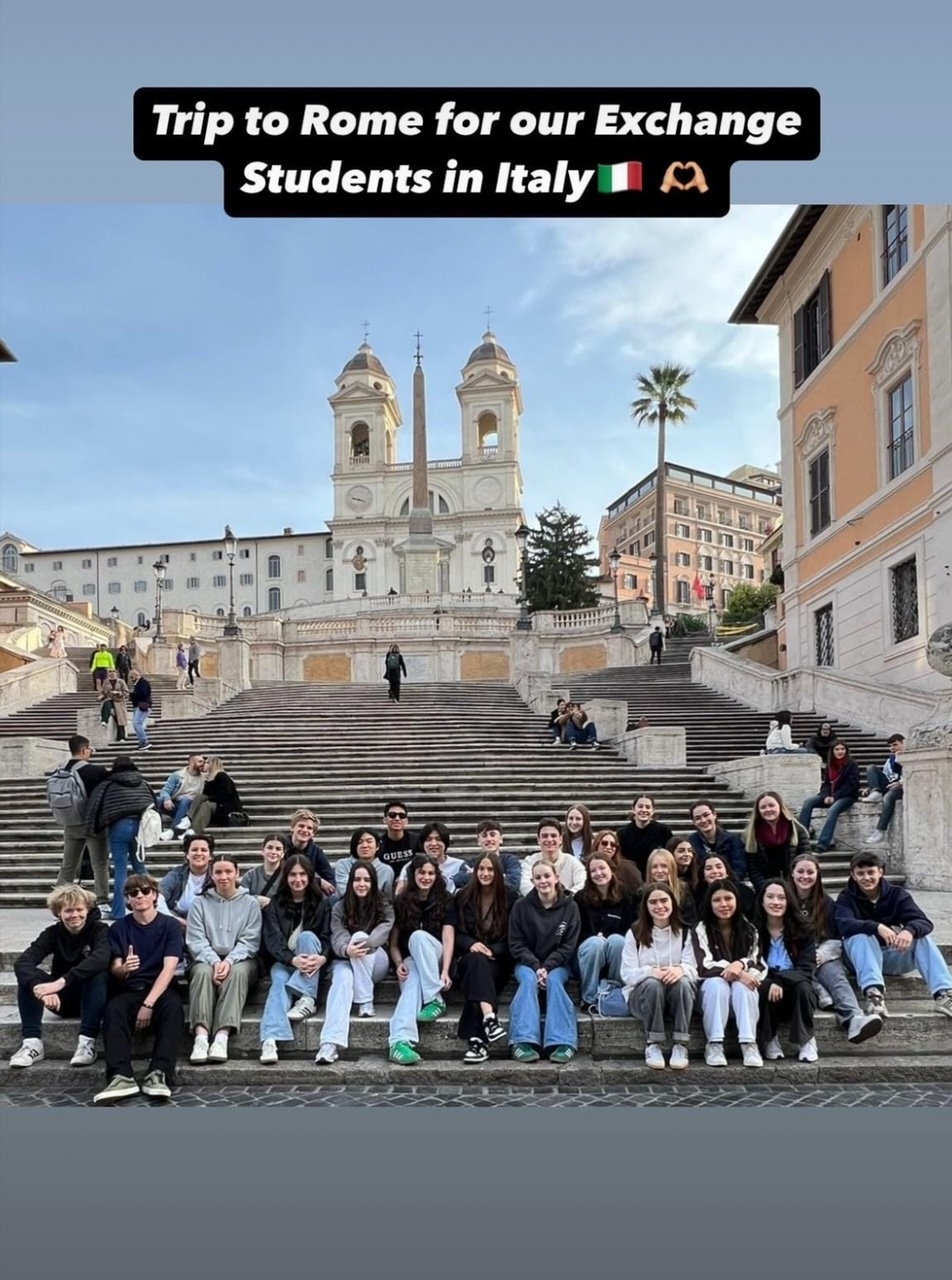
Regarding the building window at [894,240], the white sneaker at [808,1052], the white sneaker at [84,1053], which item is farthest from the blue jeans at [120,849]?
the building window at [894,240]

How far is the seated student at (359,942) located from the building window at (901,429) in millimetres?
14630

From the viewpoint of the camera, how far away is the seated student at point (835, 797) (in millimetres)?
11000

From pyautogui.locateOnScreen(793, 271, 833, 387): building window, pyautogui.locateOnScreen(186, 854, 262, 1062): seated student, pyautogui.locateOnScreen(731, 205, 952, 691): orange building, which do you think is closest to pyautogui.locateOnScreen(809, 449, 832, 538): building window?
pyautogui.locateOnScreen(731, 205, 952, 691): orange building

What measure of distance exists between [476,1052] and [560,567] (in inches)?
1665

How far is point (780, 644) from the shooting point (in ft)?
82.9

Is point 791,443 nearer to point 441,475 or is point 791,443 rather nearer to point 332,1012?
point 332,1012

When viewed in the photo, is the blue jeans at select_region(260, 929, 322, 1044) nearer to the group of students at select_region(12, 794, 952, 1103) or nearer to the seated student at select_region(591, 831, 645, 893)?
the group of students at select_region(12, 794, 952, 1103)

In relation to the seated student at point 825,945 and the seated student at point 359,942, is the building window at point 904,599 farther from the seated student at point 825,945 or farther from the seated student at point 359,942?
the seated student at point 359,942

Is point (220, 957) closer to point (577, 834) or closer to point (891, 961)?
point (577, 834)

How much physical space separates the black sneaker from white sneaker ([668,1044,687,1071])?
106 centimetres

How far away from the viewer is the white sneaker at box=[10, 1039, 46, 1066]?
6203 millimetres

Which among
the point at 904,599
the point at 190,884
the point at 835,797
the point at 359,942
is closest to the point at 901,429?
the point at 904,599

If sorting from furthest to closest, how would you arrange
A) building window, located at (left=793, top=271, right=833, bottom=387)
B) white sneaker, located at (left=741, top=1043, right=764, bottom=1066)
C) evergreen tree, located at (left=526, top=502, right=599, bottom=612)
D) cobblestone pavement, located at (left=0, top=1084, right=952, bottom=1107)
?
1. evergreen tree, located at (left=526, top=502, right=599, bottom=612)
2. building window, located at (left=793, top=271, right=833, bottom=387)
3. white sneaker, located at (left=741, top=1043, right=764, bottom=1066)
4. cobblestone pavement, located at (left=0, top=1084, right=952, bottom=1107)

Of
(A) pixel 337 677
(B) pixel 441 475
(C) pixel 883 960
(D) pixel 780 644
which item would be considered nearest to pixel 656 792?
(C) pixel 883 960
